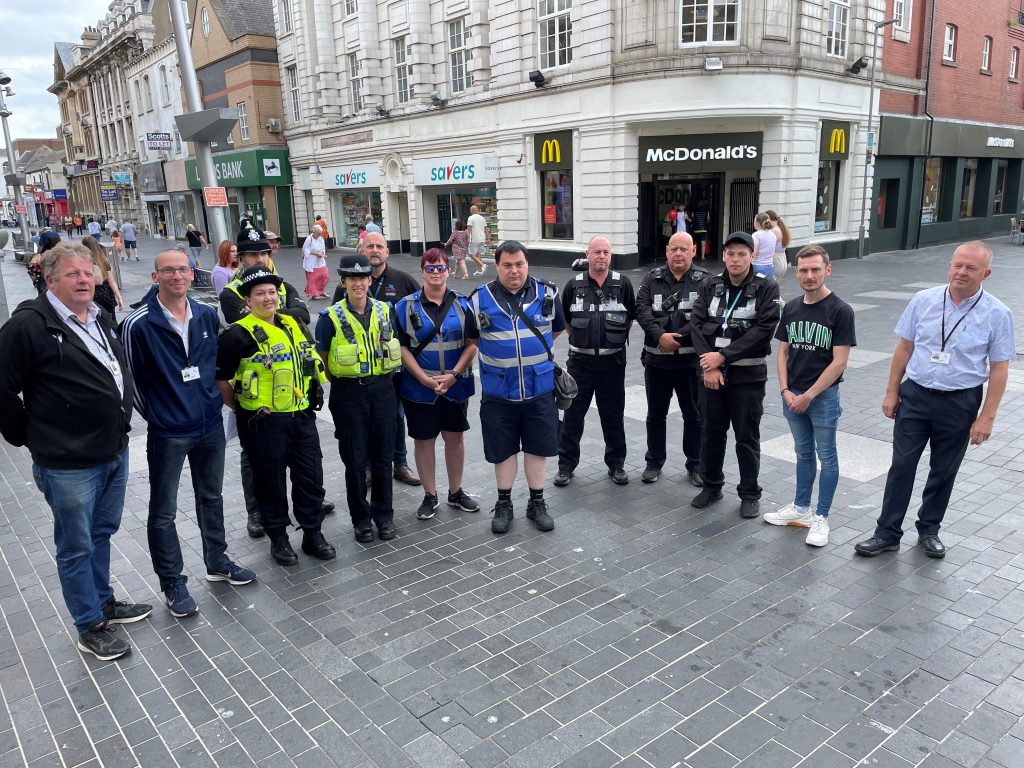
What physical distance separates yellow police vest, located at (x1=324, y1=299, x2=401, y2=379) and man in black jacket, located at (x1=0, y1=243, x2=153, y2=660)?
1.36 meters

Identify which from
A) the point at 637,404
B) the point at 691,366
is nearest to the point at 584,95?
the point at 637,404

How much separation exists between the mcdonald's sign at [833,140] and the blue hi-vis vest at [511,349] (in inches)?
727

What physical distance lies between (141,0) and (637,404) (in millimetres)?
55170

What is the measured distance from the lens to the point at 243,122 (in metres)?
35.9

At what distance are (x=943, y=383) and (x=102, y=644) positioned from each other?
5.12 m

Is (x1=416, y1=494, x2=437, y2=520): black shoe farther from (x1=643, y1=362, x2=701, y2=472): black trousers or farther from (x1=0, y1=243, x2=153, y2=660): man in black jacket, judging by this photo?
(x1=0, y1=243, x2=153, y2=660): man in black jacket

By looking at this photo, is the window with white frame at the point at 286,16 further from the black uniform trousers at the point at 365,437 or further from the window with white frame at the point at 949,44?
the black uniform trousers at the point at 365,437

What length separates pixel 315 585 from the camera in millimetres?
4762

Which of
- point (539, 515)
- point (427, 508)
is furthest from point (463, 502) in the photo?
point (539, 515)

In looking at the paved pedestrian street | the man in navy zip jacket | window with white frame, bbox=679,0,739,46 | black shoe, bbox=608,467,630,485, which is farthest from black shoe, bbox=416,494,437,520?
window with white frame, bbox=679,0,739,46

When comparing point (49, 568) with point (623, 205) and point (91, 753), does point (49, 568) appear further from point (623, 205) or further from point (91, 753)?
point (623, 205)

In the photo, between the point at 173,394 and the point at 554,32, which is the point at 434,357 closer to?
the point at 173,394

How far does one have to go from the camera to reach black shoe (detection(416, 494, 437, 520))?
5719 mm

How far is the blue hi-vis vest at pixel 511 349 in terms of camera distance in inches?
209
